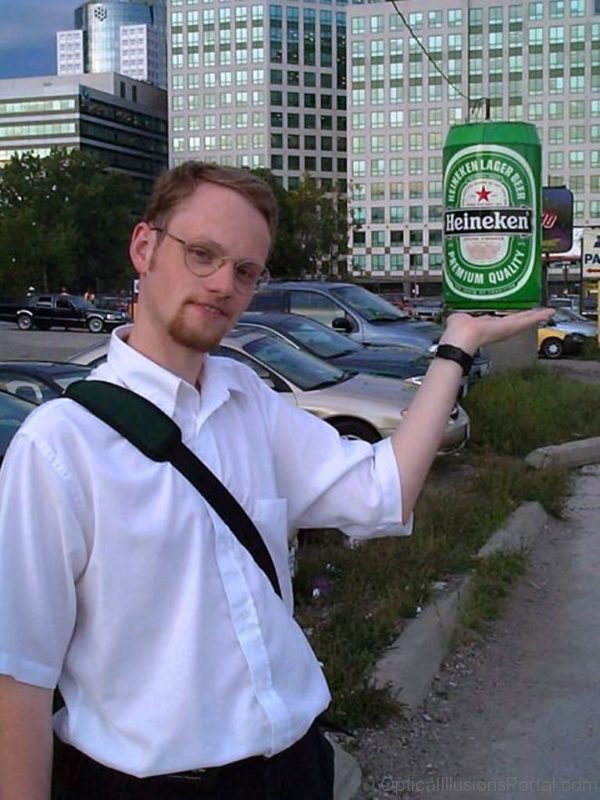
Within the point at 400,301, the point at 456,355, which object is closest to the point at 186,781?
the point at 456,355

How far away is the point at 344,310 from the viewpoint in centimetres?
1584

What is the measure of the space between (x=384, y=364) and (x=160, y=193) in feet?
32.9

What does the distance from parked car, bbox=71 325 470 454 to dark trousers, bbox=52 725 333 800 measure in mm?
6933

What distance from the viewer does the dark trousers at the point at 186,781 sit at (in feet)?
5.72

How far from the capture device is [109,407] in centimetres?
175

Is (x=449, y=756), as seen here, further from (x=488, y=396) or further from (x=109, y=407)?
(x=488, y=396)

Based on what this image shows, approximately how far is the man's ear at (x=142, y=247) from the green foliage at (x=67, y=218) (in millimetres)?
74246

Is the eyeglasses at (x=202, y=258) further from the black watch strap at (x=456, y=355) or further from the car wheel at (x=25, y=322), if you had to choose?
the car wheel at (x=25, y=322)

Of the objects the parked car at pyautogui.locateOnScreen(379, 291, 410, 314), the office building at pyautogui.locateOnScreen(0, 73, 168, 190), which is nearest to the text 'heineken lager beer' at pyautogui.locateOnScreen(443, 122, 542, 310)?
the parked car at pyautogui.locateOnScreen(379, 291, 410, 314)

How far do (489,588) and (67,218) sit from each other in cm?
7669

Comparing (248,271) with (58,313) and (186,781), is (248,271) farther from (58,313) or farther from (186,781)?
(58,313)

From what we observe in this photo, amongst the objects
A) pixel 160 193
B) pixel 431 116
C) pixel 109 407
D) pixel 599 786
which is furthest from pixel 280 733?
pixel 431 116

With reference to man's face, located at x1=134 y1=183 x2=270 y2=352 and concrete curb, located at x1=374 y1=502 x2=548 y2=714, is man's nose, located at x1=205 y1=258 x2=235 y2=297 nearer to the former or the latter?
man's face, located at x1=134 y1=183 x2=270 y2=352

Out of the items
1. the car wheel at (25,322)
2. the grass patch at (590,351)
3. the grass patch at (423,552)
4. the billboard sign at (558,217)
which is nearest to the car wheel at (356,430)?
the grass patch at (423,552)
